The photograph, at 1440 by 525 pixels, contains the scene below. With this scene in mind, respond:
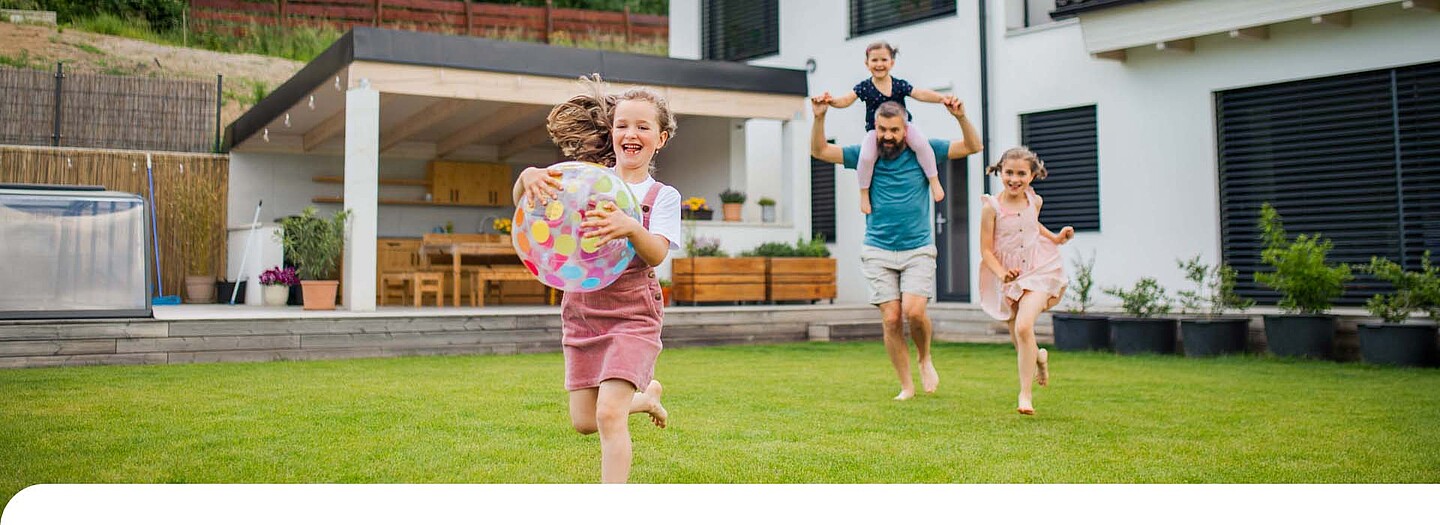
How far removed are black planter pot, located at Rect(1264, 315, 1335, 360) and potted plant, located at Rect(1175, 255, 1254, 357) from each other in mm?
295

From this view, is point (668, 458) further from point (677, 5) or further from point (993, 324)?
point (677, 5)

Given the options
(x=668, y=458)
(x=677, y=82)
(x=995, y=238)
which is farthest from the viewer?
(x=677, y=82)

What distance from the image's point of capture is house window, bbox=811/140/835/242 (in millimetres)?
12102

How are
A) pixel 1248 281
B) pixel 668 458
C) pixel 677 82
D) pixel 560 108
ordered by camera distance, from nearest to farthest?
pixel 560 108 → pixel 668 458 → pixel 1248 281 → pixel 677 82

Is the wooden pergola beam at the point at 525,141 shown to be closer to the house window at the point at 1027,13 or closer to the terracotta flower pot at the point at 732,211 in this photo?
the terracotta flower pot at the point at 732,211

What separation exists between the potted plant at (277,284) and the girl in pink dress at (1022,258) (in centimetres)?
705

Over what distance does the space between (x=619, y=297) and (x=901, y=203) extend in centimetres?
274

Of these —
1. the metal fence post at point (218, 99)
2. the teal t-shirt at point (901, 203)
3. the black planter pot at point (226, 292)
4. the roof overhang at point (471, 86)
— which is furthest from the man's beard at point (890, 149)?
the black planter pot at point (226, 292)

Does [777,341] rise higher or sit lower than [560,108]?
lower

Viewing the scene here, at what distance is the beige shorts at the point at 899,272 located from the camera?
204 inches

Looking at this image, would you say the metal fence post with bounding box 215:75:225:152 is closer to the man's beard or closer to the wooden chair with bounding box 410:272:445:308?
the wooden chair with bounding box 410:272:445:308

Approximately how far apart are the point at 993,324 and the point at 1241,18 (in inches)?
123

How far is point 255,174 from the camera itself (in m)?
12.9
